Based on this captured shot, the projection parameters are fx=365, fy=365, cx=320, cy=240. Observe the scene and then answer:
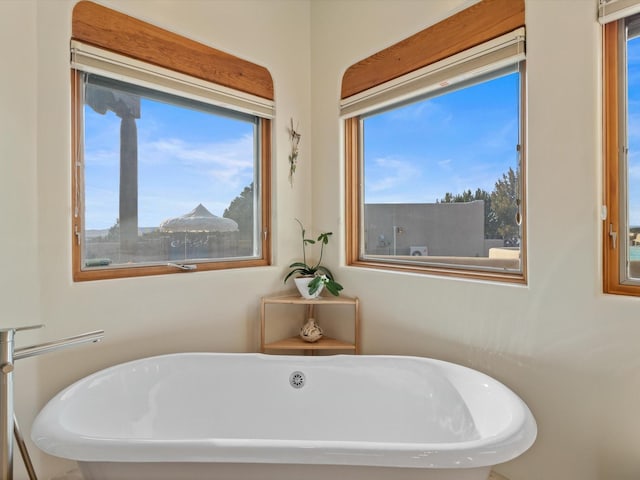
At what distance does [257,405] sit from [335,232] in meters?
1.15

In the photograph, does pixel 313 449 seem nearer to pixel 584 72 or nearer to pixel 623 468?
pixel 623 468

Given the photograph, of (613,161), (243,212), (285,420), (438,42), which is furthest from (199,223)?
(613,161)

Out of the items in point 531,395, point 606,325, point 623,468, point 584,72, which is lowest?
point 623,468

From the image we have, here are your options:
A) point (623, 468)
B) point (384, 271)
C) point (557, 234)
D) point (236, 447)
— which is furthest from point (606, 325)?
point (236, 447)

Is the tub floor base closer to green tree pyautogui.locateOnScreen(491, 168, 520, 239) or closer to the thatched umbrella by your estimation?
green tree pyautogui.locateOnScreen(491, 168, 520, 239)

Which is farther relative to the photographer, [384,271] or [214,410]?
[384,271]

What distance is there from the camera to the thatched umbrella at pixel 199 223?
6.88 feet

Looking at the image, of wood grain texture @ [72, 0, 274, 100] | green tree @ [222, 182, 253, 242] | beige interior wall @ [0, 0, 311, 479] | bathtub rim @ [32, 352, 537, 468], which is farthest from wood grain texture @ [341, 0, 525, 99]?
bathtub rim @ [32, 352, 537, 468]

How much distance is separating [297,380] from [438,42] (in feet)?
5.95

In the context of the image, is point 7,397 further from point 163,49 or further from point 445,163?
point 445,163

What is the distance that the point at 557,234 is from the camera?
1431mm

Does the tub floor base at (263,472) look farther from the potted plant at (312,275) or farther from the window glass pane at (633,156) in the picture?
the potted plant at (312,275)

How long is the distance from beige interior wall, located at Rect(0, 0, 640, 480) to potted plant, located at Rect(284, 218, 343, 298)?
0.34 metres

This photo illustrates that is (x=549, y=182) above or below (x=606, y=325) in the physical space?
above
